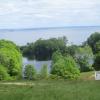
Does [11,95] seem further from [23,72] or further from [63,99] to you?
[23,72]

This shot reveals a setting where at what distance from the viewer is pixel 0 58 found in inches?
2667

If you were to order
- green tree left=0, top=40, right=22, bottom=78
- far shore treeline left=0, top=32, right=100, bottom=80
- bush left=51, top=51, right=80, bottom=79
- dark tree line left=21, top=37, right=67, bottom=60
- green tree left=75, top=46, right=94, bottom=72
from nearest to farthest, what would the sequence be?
bush left=51, top=51, right=80, bottom=79, far shore treeline left=0, top=32, right=100, bottom=80, green tree left=0, top=40, right=22, bottom=78, green tree left=75, top=46, right=94, bottom=72, dark tree line left=21, top=37, right=67, bottom=60

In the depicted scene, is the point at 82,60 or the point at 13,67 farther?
the point at 82,60

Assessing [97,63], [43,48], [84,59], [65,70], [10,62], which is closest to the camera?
[65,70]

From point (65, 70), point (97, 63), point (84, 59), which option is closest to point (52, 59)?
point (84, 59)

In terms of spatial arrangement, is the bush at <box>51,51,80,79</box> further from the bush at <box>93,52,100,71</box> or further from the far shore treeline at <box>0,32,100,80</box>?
the bush at <box>93,52,100,71</box>

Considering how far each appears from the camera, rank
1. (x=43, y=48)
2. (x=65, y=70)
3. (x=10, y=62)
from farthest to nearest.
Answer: (x=43, y=48) → (x=10, y=62) → (x=65, y=70)

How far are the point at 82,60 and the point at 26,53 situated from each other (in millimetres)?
58988

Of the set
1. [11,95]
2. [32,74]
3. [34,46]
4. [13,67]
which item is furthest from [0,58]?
[34,46]

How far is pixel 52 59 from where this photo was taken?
73312 millimetres

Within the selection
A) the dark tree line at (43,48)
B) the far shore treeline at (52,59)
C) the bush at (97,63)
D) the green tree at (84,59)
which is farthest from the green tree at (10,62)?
the dark tree line at (43,48)

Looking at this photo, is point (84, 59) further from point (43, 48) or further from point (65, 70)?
point (43, 48)

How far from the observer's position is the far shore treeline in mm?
58438

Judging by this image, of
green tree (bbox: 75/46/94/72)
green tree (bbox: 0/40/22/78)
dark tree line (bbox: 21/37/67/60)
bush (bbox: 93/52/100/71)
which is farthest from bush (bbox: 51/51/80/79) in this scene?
dark tree line (bbox: 21/37/67/60)
